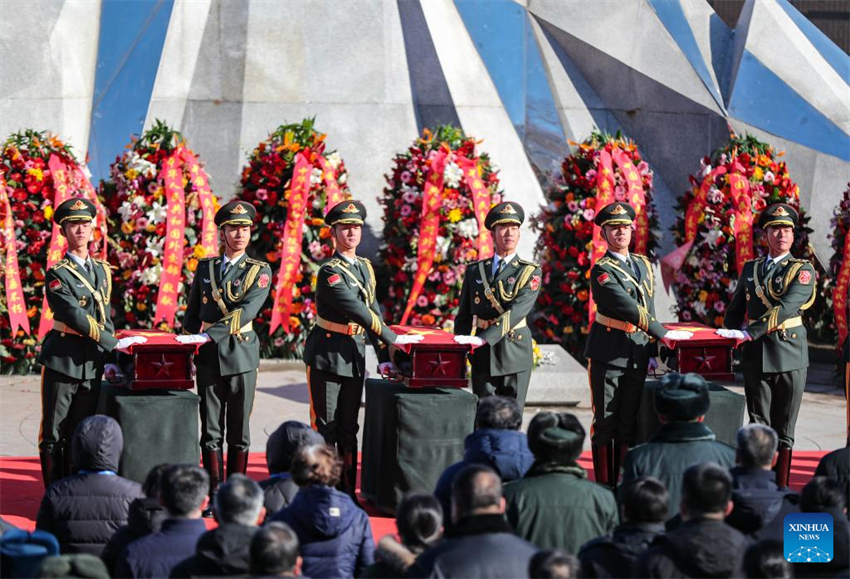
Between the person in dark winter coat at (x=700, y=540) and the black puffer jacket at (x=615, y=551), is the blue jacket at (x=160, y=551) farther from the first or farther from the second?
the person in dark winter coat at (x=700, y=540)

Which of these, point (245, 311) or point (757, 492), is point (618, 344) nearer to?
point (245, 311)

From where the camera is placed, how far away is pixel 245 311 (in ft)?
24.1

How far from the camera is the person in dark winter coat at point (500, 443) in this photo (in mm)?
5430

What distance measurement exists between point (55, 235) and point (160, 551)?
740 centimetres

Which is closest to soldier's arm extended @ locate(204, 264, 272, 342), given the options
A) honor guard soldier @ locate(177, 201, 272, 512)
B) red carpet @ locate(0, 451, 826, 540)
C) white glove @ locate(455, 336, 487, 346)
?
honor guard soldier @ locate(177, 201, 272, 512)

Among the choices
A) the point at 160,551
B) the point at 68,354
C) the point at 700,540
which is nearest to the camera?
the point at 700,540

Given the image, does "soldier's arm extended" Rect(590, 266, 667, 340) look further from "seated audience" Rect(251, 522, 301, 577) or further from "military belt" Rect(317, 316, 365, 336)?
"seated audience" Rect(251, 522, 301, 577)

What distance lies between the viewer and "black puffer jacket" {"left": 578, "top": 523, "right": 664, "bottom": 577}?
4.20m

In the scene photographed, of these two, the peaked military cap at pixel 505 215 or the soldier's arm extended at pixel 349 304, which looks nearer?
the soldier's arm extended at pixel 349 304

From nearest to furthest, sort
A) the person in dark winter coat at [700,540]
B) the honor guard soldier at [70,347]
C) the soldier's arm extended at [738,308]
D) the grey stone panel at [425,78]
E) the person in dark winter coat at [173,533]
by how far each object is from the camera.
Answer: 1. the person in dark winter coat at [700,540]
2. the person in dark winter coat at [173,533]
3. the honor guard soldier at [70,347]
4. the soldier's arm extended at [738,308]
5. the grey stone panel at [425,78]

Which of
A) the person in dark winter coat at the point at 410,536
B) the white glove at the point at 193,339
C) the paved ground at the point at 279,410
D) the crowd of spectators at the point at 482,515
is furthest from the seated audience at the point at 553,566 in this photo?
the paved ground at the point at 279,410

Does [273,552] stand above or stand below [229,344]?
below

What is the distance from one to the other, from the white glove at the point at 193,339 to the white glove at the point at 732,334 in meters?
2.93

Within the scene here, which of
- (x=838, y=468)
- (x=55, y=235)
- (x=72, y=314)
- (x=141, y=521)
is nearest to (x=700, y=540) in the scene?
(x=838, y=468)
